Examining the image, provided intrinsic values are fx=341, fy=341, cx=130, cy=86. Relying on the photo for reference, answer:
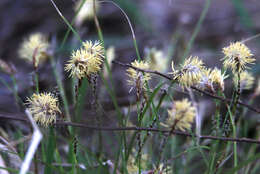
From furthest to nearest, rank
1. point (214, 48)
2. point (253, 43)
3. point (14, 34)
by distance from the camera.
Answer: point (14, 34) < point (214, 48) < point (253, 43)

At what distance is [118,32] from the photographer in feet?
10.8

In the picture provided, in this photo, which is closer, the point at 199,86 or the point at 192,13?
the point at 199,86

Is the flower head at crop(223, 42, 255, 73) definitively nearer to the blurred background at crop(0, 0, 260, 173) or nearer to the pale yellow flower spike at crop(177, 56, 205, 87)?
the pale yellow flower spike at crop(177, 56, 205, 87)

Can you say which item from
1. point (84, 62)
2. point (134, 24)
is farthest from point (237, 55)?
point (134, 24)

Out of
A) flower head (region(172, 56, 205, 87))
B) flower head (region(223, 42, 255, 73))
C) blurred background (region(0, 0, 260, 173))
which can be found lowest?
flower head (region(172, 56, 205, 87))

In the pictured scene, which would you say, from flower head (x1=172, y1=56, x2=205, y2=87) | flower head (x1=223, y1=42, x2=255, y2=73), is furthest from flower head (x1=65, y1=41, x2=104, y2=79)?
flower head (x1=223, y1=42, x2=255, y2=73)

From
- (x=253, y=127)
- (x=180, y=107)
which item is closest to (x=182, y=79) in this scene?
(x=180, y=107)

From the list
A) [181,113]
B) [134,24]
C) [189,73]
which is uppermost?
[134,24]

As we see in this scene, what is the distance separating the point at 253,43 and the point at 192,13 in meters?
0.81

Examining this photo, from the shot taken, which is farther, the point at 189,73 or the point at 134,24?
the point at 134,24

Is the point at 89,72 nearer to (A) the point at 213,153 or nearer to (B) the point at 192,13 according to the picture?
(A) the point at 213,153

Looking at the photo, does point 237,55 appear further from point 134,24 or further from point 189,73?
point 134,24

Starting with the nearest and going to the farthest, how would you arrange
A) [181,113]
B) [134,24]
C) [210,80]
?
[181,113] < [210,80] < [134,24]

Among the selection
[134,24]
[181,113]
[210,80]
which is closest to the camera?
[181,113]
